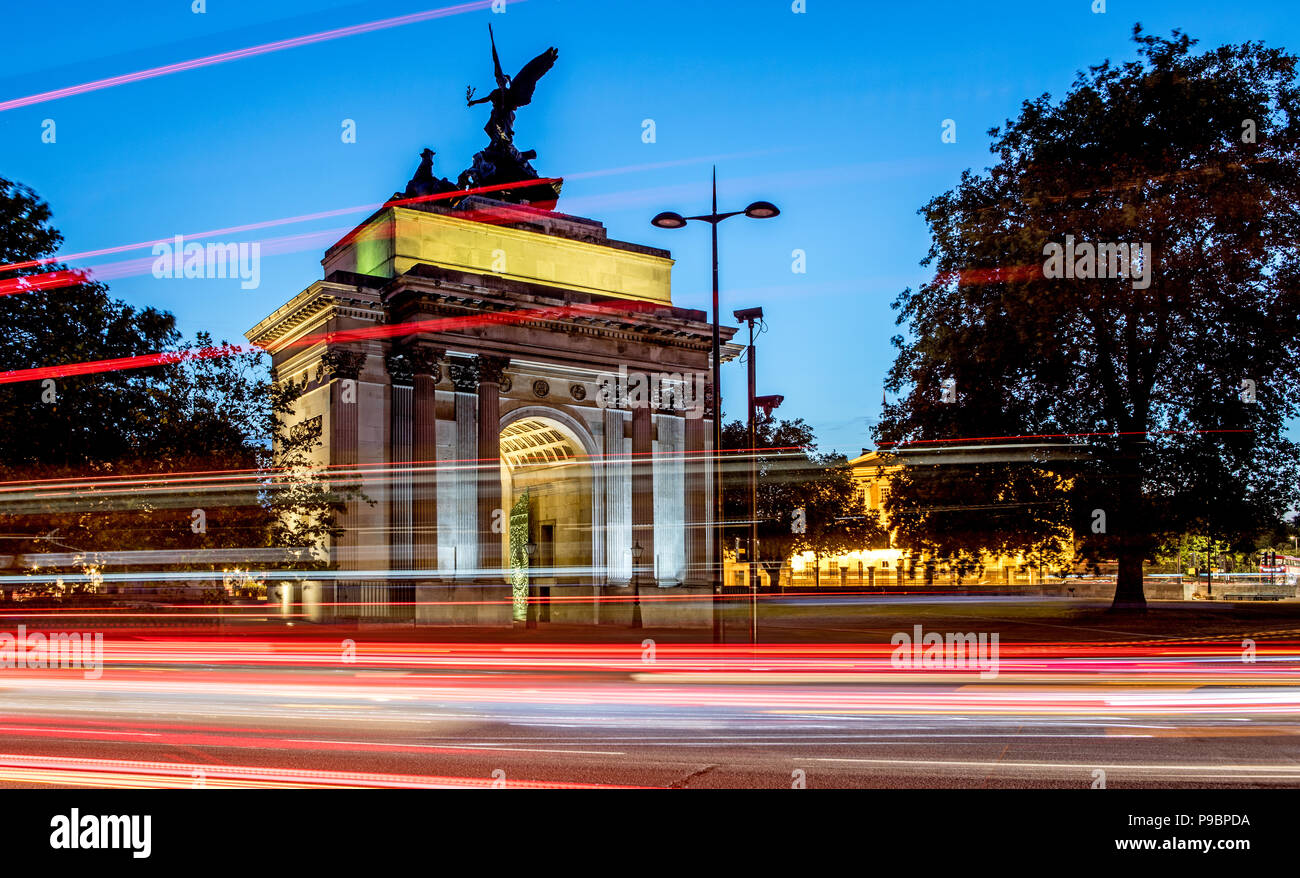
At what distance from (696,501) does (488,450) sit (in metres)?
10.1

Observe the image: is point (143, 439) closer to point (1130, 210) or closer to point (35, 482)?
point (35, 482)

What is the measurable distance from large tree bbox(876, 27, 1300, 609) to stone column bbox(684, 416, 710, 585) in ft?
48.6

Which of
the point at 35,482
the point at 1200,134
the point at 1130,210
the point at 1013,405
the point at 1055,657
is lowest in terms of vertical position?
the point at 1055,657

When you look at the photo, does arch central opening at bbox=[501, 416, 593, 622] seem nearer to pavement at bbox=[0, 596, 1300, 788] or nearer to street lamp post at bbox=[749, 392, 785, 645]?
street lamp post at bbox=[749, 392, 785, 645]

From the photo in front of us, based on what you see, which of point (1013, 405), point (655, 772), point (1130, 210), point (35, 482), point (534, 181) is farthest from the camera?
point (534, 181)

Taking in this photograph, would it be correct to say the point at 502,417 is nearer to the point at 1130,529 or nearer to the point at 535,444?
the point at 535,444

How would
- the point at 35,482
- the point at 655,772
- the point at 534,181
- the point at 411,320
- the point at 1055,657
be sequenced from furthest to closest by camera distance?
the point at 534,181 < the point at 411,320 < the point at 35,482 < the point at 1055,657 < the point at 655,772

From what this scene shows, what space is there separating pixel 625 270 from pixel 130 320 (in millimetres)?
23282

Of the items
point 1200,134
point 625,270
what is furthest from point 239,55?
point 625,270

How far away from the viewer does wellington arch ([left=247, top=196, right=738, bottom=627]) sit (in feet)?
122

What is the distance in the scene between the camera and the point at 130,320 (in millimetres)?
25797

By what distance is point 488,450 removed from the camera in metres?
39.5

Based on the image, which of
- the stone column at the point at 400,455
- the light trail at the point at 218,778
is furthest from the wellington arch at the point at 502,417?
the light trail at the point at 218,778
